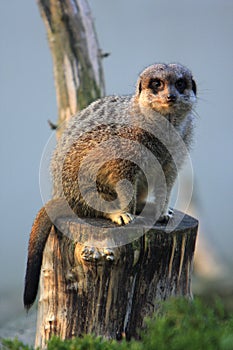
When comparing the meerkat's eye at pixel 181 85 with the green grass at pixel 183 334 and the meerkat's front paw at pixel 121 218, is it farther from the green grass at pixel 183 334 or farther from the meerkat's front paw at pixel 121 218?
the green grass at pixel 183 334

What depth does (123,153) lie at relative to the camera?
9.85 feet

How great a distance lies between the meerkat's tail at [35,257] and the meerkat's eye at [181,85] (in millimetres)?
927

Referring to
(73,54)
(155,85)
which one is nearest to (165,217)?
(155,85)

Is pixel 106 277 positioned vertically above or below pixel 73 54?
below

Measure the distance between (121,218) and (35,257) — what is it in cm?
46

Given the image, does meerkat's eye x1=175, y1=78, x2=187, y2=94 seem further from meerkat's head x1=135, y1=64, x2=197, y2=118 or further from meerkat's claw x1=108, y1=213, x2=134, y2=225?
meerkat's claw x1=108, y1=213, x2=134, y2=225

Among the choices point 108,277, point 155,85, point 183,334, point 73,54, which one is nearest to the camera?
point 183,334

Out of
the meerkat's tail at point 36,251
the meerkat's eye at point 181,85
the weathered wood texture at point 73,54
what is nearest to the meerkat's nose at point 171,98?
the meerkat's eye at point 181,85

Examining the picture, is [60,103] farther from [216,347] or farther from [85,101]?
[216,347]

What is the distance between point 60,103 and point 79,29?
54 cm

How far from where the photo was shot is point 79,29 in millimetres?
4195

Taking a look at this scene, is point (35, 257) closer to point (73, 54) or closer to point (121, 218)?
point (121, 218)

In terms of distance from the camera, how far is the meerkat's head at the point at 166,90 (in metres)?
2.97

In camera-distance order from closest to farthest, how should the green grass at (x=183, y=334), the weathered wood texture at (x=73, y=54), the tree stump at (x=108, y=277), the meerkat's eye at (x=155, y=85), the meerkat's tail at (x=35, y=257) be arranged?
the green grass at (x=183, y=334)
the tree stump at (x=108, y=277)
the meerkat's tail at (x=35, y=257)
the meerkat's eye at (x=155, y=85)
the weathered wood texture at (x=73, y=54)
